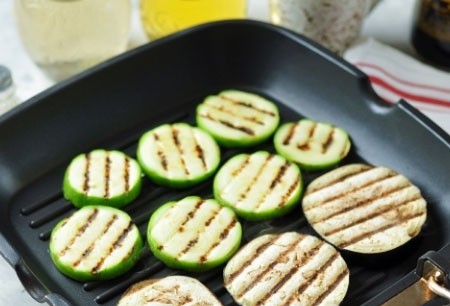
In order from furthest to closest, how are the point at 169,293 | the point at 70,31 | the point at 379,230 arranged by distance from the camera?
the point at 70,31 < the point at 379,230 < the point at 169,293

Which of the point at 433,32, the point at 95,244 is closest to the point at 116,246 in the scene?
the point at 95,244

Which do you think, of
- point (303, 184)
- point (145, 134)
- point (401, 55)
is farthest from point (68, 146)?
point (401, 55)

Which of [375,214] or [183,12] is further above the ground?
[183,12]

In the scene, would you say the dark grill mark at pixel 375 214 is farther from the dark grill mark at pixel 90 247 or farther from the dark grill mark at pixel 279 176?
the dark grill mark at pixel 90 247

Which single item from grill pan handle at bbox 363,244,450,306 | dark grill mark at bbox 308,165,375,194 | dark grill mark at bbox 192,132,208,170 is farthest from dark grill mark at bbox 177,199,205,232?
grill pan handle at bbox 363,244,450,306

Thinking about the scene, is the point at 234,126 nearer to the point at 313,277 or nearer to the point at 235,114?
the point at 235,114

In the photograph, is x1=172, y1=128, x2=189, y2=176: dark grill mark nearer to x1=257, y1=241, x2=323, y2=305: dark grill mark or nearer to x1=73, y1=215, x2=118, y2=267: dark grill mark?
x1=73, y1=215, x2=118, y2=267: dark grill mark

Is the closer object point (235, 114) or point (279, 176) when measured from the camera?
point (279, 176)
